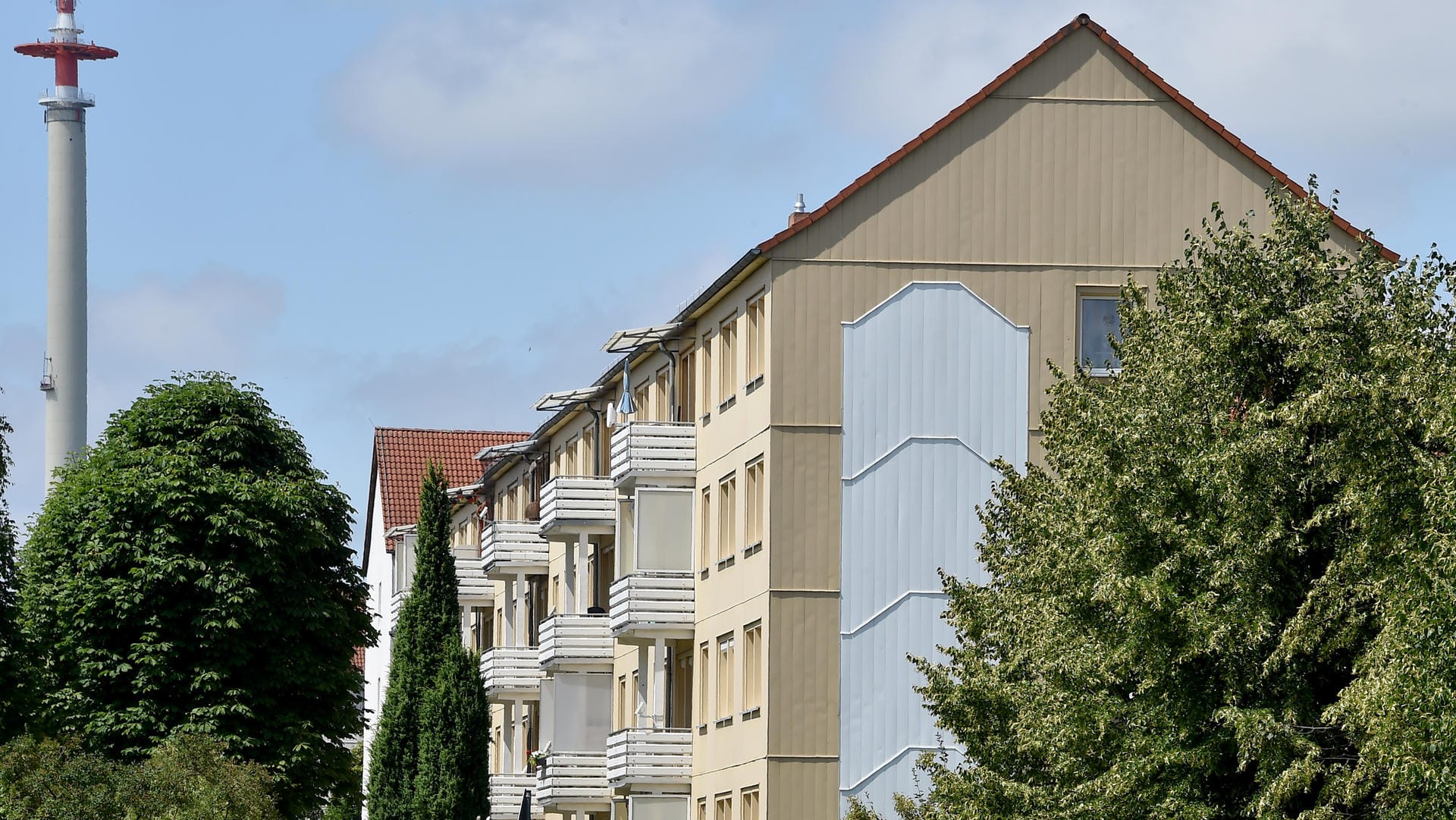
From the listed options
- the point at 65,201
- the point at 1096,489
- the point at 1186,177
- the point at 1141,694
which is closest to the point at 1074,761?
the point at 1141,694

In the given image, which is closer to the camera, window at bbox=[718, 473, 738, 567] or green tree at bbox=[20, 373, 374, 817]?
window at bbox=[718, 473, 738, 567]

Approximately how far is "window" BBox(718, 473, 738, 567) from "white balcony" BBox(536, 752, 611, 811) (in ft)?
29.0

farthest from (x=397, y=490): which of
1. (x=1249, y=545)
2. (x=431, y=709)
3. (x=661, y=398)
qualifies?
(x=1249, y=545)

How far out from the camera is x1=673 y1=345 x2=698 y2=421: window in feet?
175

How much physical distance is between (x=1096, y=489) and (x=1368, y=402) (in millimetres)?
3639

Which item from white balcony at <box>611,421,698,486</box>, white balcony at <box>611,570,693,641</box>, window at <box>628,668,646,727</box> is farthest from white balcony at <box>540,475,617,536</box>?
white balcony at <box>611,570,693,641</box>

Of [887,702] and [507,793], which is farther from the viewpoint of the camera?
[507,793]

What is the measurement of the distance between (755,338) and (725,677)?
7177mm

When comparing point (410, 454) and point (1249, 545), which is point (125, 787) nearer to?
point (1249, 545)

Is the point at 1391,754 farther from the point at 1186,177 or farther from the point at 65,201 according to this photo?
the point at 65,201

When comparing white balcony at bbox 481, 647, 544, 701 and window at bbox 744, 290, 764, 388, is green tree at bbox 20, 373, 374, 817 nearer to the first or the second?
window at bbox 744, 290, 764, 388

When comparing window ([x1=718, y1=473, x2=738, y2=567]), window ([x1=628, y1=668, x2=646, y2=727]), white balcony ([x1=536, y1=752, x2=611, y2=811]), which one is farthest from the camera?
white balcony ([x1=536, y1=752, x2=611, y2=811])

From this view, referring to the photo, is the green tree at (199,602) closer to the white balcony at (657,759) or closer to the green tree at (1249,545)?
the white balcony at (657,759)

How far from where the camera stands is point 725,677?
164 feet
